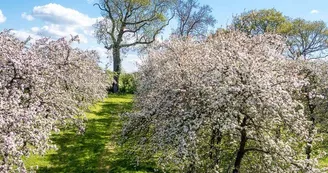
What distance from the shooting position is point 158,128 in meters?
15.2

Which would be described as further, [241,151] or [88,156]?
[88,156]

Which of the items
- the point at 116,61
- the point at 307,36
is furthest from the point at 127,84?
the point at 307,36

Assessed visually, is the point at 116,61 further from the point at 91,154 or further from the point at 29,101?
the point at 29,101

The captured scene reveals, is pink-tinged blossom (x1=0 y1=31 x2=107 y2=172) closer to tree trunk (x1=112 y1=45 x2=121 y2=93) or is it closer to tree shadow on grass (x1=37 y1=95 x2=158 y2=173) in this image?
tree shadow on grass (x1=37 y1=95 x2=158 y2=173)

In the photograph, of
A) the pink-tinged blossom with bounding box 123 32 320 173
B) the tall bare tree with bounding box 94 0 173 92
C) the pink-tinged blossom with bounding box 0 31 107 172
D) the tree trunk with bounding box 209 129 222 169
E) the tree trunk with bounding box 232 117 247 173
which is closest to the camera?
the pink-tinged blossom with bounding box 0 31 107 172

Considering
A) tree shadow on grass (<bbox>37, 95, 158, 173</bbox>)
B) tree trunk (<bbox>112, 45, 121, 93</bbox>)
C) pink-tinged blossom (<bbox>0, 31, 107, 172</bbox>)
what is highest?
tree trunk (<bbox>112, 45, 121, 93</bbox>)

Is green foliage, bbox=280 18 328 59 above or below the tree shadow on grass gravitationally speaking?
above

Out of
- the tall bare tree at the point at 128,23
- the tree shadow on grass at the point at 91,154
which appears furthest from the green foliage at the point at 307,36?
the tree shadow on grass at the point at 91,154

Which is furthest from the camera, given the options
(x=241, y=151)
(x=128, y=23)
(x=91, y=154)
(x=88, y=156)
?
(x=128, y=23)

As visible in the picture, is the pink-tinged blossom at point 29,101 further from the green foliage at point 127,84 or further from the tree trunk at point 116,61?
the green foliage at point 127,84

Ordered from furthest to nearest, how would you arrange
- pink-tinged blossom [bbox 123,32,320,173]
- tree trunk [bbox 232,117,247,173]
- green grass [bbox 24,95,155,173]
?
green grass [bbox 24,95,155,173]
tree trunk [bbox 232,117,247,173]
pink-tinged blossom [bbox 123,32,320,173]

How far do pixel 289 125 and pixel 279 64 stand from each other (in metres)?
4.01

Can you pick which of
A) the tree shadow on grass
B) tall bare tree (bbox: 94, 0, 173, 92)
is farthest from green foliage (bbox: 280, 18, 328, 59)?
the tree shadow on grass

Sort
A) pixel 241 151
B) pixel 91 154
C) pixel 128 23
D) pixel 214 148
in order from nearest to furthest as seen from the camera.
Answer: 1. pixel 241 151
2. pixel 214 148
3. pixel 91 154
4. pixel 128 23
